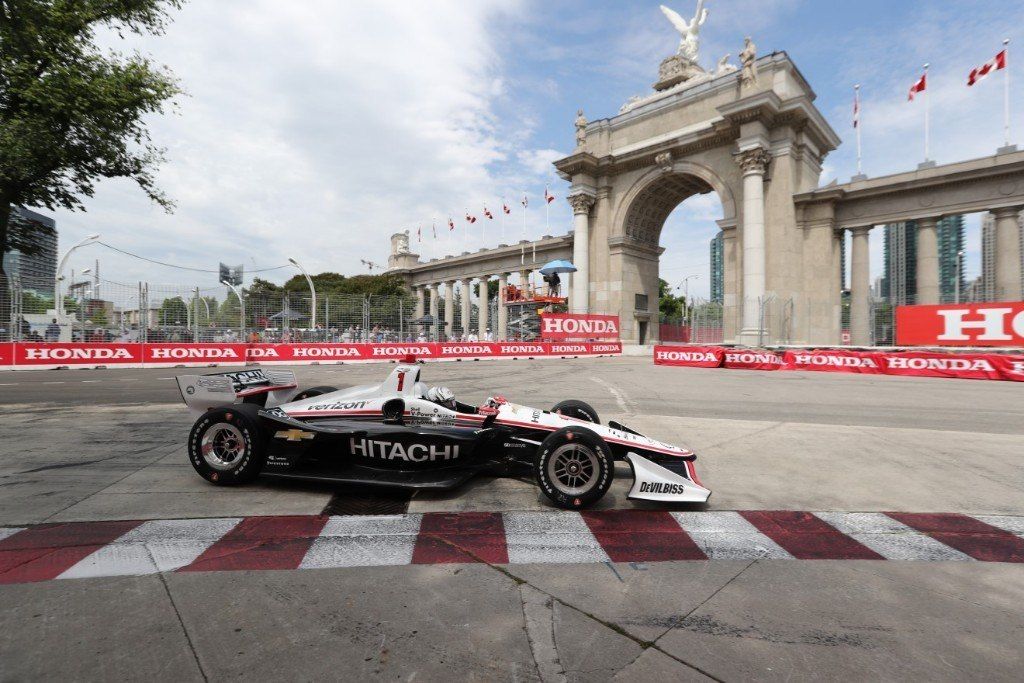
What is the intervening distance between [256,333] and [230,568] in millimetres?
21678

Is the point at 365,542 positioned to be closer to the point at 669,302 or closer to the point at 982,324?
the point at 982,324

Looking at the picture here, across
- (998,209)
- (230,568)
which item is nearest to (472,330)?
(998,209)

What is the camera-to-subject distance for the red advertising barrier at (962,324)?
18.7 meters

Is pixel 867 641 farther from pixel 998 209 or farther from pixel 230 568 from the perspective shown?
pixel 998 209

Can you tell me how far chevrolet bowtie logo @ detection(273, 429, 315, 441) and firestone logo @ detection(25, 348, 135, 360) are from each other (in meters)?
19.4

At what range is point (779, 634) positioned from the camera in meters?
2.36

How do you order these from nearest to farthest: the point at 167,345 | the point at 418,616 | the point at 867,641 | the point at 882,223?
the point at 867,641, the point at 418,616, the point at 167,345, the point at 882,223

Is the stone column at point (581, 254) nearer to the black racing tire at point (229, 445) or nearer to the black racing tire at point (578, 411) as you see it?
the black racing tire at point (578, 411)

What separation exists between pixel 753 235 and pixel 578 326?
1150 cm

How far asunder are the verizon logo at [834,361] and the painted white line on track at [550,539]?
19745 mm

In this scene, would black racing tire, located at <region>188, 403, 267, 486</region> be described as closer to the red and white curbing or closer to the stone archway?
the red and white curbing

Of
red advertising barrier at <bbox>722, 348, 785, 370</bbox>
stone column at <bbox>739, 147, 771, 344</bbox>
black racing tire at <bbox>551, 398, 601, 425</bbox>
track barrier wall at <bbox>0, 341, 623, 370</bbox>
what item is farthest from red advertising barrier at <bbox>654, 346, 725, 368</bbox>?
black racing tire at <bbox>551, 398, 601, 425</bbox>

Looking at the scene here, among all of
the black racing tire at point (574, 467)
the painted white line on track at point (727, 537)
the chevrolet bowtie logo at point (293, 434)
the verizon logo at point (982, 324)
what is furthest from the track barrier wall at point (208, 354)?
the verizon logo at point (982, 324)

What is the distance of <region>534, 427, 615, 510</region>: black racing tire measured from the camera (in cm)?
405
